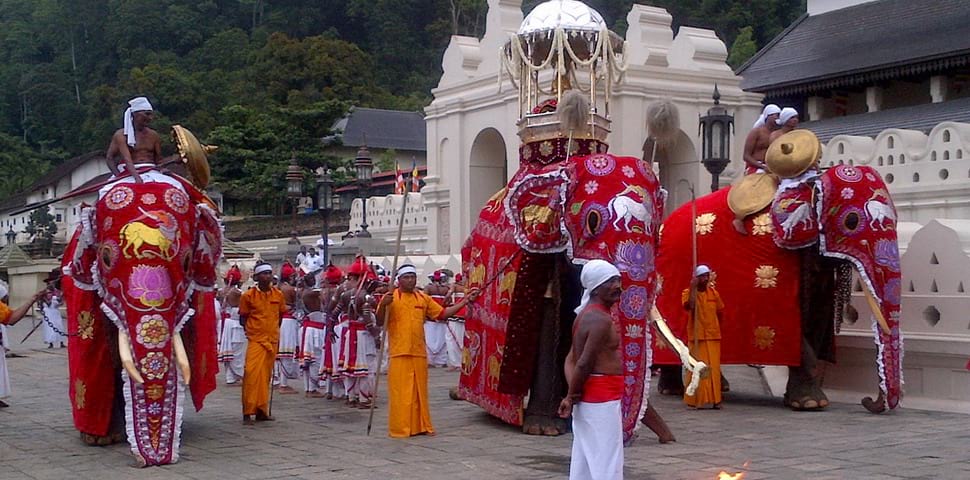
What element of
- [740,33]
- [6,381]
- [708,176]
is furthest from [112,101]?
[6,381]

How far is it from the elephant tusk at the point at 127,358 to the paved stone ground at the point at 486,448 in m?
0.66

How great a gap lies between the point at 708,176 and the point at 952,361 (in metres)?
9.32

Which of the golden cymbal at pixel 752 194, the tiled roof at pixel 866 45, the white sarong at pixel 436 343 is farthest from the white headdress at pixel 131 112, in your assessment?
the tiled roof at pixel 866 45

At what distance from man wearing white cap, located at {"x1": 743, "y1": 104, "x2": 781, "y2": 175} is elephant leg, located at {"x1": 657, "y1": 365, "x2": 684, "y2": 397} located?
2.24m

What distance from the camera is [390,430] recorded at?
9.61m

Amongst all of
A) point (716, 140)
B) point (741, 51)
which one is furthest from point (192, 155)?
point (741, 51)

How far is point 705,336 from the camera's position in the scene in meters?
11.0

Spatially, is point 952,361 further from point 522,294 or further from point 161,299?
point 161,299

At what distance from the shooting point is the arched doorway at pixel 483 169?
20469mm

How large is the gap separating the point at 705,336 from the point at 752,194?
1.43m

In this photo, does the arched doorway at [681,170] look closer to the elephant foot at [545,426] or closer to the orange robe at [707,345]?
the orange robe at [707,345]

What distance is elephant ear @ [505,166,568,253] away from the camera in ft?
29.0

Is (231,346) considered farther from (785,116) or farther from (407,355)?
(785,116)

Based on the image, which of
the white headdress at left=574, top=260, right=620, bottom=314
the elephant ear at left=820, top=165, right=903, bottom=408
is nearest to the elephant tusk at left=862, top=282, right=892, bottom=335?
the elephant ear at left=820, top=165, right=903, bottom=408
